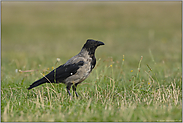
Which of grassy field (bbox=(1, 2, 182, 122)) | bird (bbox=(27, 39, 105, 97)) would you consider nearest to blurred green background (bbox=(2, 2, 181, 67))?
grassy field (bbox=(1, 2, 182, 122))

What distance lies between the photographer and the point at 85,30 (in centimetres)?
2522

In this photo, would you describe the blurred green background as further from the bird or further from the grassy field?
the bird

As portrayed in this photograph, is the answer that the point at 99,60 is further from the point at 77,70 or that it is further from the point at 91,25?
the point at 91,25

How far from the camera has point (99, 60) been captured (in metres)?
9.56

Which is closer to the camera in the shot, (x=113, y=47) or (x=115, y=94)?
(x=115, y=94)

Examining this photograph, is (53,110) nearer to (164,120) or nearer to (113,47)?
(164,120)

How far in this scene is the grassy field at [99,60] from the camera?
4711 mm

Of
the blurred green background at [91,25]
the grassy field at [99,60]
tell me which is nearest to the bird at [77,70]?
the grassy field at [99,60]

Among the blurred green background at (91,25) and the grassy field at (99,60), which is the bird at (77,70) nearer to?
the grassy field at (99,60)

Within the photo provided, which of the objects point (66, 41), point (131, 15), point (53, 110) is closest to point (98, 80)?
point (53, 110)

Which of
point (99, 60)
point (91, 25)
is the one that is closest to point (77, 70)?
point (99, 60)

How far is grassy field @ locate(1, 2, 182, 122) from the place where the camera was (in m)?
4.71

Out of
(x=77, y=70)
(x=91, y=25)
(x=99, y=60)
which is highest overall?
(x=91, y=25)

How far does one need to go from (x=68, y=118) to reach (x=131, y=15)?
84.8ft
